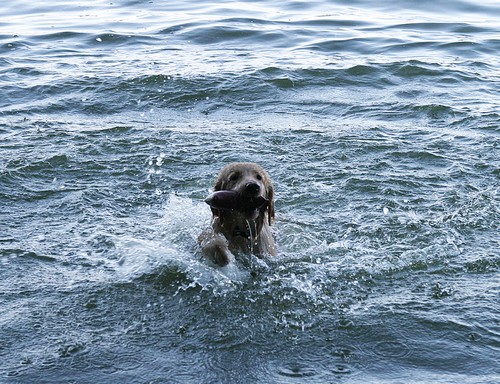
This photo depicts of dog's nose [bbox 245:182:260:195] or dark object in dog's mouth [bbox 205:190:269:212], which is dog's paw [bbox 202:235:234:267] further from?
dog's nose [bbox 245:182:260:195]

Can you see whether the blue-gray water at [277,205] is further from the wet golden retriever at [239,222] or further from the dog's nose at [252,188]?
the dog's nose at [252,188]

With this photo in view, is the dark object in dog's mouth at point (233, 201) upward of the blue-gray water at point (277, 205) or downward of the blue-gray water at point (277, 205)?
upward

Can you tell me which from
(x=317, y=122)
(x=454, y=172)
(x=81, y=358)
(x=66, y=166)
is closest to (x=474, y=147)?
(x=454, y=172)

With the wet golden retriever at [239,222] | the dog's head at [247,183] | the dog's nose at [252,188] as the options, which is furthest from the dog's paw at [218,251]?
the dog's nose at [252,188]

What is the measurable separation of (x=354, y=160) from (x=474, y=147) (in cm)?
150

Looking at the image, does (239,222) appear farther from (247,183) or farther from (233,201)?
(247,183)

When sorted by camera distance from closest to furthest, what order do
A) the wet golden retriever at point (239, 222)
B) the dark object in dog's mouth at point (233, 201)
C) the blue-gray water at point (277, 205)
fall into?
the blue-gray water at point (277, 205), the dark object in dog's mouth at point (233, 201), the wet golden retriever at point (239, 222)

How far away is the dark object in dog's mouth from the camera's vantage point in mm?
7352

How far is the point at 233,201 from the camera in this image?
7461mm

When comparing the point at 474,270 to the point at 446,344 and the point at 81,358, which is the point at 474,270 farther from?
the point at 81,358

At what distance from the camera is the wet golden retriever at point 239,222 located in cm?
763

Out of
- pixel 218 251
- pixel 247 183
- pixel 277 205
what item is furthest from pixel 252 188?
pixel 277 205

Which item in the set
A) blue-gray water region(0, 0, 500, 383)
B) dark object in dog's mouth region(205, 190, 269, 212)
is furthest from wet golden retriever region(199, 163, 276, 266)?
blue-gray water region(0, 0, 500, 383)

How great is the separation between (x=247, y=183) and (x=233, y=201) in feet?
0.62
